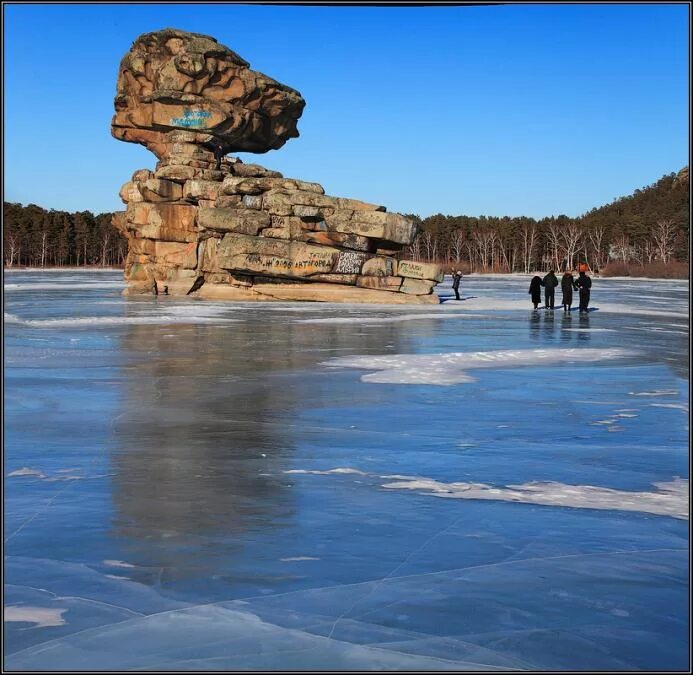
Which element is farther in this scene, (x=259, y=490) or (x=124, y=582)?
(x=259, y=490)

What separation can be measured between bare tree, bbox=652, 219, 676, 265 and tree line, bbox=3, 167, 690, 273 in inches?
4.5

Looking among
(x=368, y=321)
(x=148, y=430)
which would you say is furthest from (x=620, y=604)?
(x=368, y=321)

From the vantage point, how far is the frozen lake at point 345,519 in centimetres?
385

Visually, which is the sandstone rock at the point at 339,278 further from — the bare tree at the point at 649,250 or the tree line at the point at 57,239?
the tree line at the point at 57,239

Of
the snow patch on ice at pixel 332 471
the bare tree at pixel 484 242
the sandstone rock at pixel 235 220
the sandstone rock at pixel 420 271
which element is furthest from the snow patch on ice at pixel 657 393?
the bare tree at pixel 484 242

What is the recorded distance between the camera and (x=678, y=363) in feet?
48.2

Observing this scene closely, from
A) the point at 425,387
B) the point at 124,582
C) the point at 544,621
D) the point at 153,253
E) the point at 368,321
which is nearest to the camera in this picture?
the point at 544,621

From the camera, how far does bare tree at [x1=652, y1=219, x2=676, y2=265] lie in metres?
102

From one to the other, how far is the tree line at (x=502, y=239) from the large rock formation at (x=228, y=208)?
69503 mm

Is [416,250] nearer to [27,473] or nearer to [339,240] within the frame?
[339,240]

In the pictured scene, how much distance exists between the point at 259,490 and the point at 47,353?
10.3 m

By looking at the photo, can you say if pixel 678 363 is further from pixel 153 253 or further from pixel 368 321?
pixel 153 253

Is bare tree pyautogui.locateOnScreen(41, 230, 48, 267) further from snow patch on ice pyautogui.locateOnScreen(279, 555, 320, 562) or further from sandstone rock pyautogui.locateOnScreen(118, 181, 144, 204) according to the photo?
snow patch on ice pyautogui.locateOnScreen(279, 555, 320, 562)

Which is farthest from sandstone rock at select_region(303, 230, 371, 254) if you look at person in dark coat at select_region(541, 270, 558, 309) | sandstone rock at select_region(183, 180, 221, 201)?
person in dark coat at select_region(541, 270, 558, 309)
